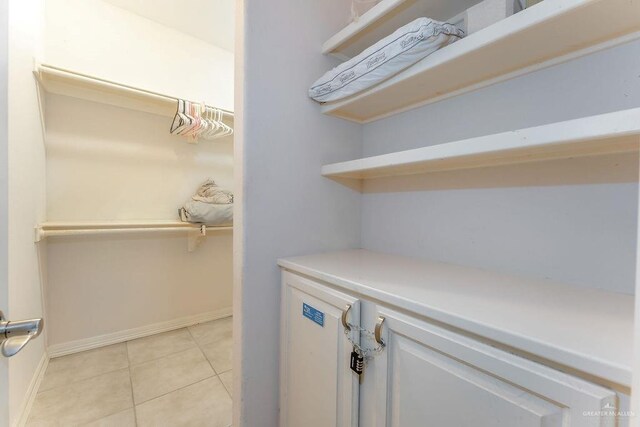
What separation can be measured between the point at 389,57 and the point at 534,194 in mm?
653

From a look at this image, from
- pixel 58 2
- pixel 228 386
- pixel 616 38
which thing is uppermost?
pixel 58 2

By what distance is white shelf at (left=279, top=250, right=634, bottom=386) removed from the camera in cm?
42

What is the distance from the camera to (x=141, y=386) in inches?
58.9

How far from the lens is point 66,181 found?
5.69ft

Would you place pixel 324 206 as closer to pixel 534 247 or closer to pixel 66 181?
pixel 534 247

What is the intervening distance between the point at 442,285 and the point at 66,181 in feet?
7.62

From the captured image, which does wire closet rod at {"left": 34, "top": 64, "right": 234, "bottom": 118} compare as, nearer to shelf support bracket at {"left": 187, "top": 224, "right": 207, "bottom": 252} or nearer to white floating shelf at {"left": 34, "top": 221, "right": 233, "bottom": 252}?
white floating shelf at {"left": 34, "top": 221, "right": 233, "bottom": 252}

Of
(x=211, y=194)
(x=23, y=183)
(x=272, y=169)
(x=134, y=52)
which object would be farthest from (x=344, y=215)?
(x=134, y=52)

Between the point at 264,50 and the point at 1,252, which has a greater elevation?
the point at 264,50

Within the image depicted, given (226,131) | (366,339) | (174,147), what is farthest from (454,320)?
(174,147)

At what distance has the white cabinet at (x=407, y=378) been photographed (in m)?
0.44

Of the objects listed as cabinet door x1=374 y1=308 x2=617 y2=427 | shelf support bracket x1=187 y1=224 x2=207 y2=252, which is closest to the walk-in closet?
cabinet door x1=374 y1=308 x2=617 y2=427

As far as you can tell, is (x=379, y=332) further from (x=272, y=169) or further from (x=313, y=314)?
(x=272, y=169)

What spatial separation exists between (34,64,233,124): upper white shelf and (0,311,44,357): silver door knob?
5.47ft
